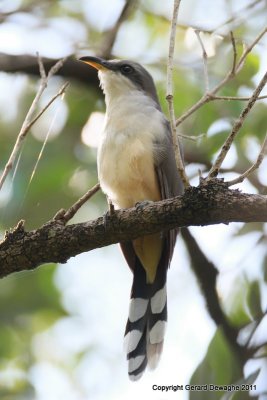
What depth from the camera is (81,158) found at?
5.83m

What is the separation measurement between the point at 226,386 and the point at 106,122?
1.98m

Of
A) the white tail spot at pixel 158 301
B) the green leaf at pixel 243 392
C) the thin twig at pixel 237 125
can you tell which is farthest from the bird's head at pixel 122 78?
the green leaf at pixel 243 392

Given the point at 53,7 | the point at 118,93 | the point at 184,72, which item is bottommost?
the point at 118,93

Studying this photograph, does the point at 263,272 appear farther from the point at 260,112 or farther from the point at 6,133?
the point at 6,133

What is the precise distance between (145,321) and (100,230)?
125 cm

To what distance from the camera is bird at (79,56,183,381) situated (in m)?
4.61

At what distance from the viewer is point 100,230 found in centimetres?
371

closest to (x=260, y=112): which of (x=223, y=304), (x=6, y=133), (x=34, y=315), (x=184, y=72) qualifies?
(x=184, y=72)

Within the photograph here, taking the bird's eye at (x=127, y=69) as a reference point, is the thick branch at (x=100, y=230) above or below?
below

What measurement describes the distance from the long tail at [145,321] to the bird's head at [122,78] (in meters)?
1.32

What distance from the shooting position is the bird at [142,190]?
4.61 metres

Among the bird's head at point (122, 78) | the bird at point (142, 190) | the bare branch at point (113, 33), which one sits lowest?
the bird at point (142, 190)

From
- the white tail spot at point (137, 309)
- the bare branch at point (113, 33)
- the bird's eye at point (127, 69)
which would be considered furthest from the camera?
the bare branch at point (113, 33)

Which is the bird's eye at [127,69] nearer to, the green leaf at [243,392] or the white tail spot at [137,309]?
the white tail spot at [137,309]
